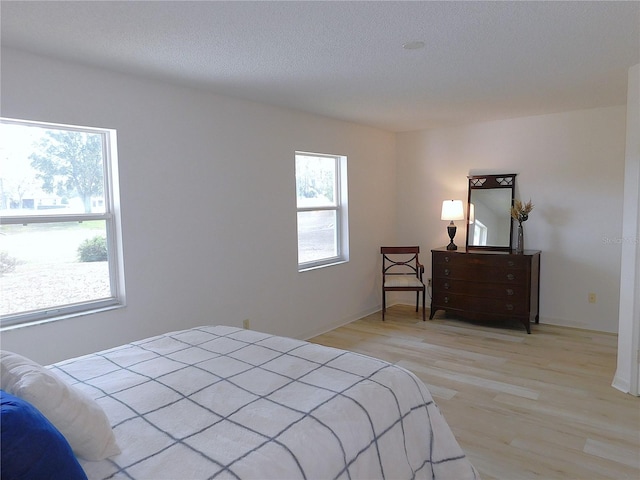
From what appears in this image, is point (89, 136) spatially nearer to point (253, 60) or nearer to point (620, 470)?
point (253, 60)

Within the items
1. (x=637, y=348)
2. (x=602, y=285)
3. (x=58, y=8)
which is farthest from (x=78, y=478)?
(x=602, y=285)

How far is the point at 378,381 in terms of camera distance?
1.74m

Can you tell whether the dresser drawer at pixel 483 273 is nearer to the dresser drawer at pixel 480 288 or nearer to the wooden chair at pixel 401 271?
the dresser drawer at pixel 480 288

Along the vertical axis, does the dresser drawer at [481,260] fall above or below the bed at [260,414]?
above

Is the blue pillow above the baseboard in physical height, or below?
above

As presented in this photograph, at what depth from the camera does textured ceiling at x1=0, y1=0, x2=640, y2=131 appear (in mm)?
1956

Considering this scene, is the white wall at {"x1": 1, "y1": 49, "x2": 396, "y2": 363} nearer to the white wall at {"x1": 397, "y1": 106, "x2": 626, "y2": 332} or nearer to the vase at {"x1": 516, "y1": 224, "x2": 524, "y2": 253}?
the white wall at {"x1": 397, "y1": 106, "x2": 626, "y2": 332}

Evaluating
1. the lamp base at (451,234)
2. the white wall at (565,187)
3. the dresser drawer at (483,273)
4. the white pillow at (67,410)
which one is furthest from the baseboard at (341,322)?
the white pillow at (67,410)

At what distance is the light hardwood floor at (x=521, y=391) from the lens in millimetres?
2242

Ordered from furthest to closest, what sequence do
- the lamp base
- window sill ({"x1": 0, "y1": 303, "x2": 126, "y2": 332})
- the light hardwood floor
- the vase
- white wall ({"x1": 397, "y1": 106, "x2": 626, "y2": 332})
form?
the lamp base → the vase → white wall ({"x1": 397, "y1": 106, "x2": 626, "y2": 332}) → window sill ({"x1": 0, "y1": 303, "x2": 126, "y2": 332}) → the light hardwood floor

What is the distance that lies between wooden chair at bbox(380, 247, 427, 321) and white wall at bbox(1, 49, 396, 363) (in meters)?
0.61

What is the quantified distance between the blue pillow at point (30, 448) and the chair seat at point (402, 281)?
4.12 metres

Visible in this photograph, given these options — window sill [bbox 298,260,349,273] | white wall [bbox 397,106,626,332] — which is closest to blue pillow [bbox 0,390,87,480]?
window sill [bbox 298,260,349,273]

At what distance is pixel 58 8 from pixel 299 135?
2.50 m
